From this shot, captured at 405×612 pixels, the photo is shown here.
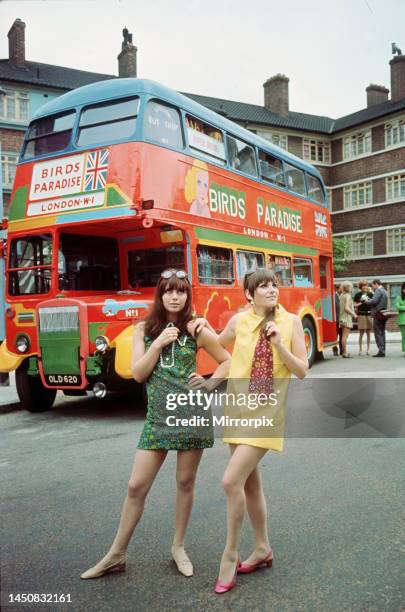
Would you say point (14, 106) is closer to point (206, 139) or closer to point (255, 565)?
point (206, 139)

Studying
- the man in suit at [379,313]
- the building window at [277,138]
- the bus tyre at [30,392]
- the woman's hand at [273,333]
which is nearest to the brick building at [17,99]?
the building window at [277,138]

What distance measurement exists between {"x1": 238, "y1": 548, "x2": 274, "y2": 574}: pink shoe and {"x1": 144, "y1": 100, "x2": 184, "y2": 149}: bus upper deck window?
19.0ft

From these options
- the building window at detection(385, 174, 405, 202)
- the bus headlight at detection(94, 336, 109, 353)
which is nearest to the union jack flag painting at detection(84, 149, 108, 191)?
the bus headlight at detection(94, 336, 109, 353)

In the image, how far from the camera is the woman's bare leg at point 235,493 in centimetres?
292

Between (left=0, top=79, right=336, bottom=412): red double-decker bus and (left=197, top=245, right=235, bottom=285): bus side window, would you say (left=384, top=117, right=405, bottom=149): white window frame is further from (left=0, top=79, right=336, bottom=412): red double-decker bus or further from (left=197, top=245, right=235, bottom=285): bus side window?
(left=197, top=245, right=235, bottom=285): bus side window

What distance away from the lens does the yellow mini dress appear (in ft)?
9.70

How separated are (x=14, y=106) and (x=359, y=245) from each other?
19876mm

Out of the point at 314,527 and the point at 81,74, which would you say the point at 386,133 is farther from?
the point at 314,527

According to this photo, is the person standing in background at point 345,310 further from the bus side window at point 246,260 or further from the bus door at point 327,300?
the bus side window at point 246,260

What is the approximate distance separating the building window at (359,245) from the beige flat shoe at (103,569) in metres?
32.9

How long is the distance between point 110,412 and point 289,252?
5420mm

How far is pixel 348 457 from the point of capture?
5.52 m

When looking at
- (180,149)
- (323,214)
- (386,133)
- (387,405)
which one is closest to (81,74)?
(386,133)

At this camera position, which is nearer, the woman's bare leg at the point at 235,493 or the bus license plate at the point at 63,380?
the woman's bare leg at the point at 235,493
